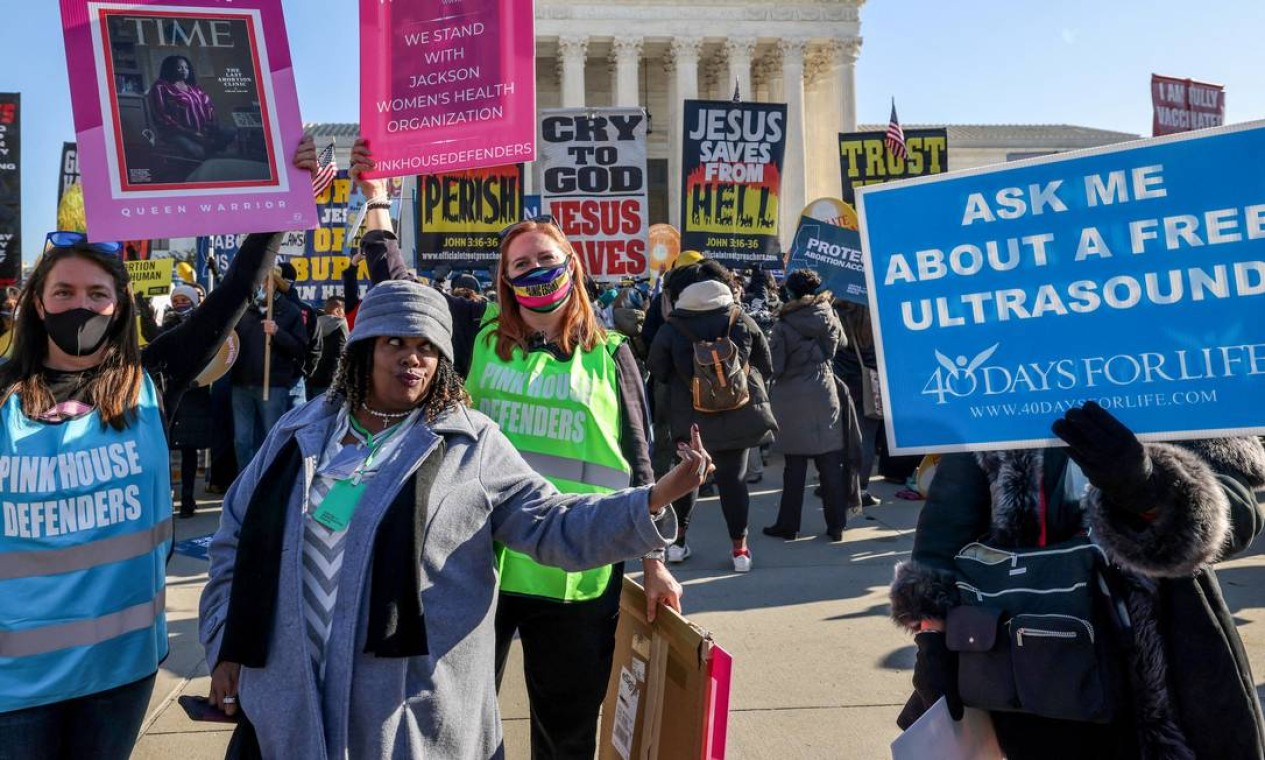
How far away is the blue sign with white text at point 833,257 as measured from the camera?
8453 mm

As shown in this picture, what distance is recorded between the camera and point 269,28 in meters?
2.91

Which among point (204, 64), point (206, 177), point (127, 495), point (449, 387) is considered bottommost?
point (127, 495)

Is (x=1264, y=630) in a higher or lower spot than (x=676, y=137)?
lower

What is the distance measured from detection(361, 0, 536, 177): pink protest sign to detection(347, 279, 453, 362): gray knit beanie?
1.68 m

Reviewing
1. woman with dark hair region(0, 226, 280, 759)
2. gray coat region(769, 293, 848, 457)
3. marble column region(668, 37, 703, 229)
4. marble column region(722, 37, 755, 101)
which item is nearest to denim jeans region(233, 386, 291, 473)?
gray coat region(769, 293, 848, 457)

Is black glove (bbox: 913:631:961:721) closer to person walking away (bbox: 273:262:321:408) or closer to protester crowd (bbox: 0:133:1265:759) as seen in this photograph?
protester crowd (bbox: 0:133:1265:759)

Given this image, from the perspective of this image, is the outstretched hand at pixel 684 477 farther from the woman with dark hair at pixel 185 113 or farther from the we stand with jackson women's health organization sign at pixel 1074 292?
the woman with dark hair at pixel 185 113

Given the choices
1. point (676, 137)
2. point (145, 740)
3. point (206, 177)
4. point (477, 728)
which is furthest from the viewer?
point (676, 137)

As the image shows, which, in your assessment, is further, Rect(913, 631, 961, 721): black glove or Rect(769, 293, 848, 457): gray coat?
Rect(769, 293, 848, 457): gray coat

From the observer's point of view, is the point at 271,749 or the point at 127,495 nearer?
the point at 271,749

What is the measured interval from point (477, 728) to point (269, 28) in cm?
214

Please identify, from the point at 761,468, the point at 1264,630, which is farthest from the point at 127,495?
the point at 761,468

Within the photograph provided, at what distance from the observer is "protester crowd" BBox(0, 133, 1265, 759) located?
185 centimetres

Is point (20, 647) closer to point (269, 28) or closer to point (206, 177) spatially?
point (206, 177)
